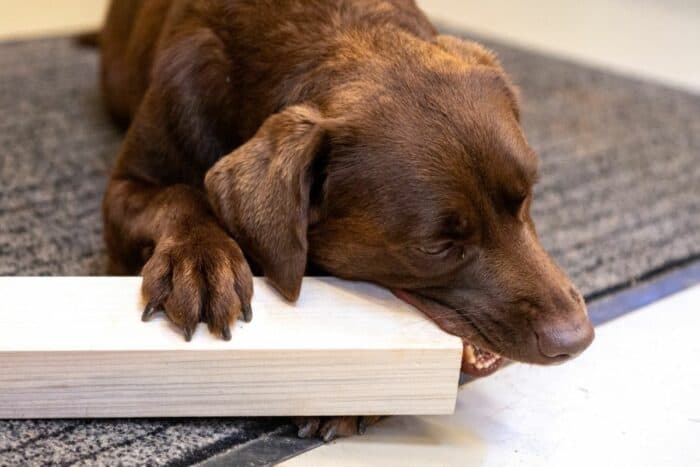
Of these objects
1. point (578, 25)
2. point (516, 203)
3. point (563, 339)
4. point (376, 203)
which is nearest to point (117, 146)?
point (376, 203)

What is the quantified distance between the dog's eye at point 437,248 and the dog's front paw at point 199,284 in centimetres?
29

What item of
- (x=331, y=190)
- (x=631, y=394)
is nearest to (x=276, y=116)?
(x=331, y=190)

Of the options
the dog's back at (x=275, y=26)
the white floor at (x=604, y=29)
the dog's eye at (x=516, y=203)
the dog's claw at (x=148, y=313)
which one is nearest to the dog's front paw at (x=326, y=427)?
the dog's claw at (x=148, y=313)

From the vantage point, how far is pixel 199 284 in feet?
5.25

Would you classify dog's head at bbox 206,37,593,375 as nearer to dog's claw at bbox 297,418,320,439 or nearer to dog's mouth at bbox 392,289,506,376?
dog's mouth at bbox 392,289,506,376

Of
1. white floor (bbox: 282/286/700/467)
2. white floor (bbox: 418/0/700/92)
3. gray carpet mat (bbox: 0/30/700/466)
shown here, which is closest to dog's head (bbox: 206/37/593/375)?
white floor (bbox: 282/286/700/467)

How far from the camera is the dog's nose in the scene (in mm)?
1554

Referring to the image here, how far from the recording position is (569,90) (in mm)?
3496

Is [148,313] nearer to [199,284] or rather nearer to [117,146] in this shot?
[199,284]

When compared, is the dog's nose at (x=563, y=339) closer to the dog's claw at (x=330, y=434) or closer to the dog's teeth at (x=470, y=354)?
the dog's teeth at (x=470, y=354)

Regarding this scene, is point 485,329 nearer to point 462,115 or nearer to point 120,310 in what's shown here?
point 462,115

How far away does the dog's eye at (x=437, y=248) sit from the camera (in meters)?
1.59

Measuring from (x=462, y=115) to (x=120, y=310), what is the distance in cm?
63

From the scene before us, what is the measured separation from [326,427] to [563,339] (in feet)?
1.35
